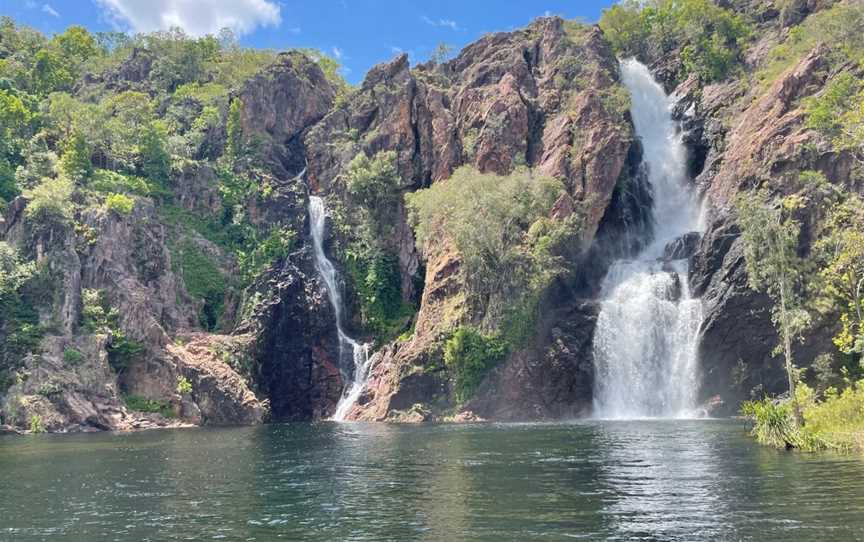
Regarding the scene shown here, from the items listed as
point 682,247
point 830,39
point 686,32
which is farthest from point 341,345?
point 686,32

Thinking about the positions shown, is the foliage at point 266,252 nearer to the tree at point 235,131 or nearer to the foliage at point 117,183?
the foliage at point 117,183

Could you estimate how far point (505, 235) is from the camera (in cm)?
7400

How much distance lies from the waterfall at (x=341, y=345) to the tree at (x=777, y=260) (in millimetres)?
38764

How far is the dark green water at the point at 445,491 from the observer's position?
19953mm

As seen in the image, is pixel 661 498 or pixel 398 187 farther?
pixel 398 187

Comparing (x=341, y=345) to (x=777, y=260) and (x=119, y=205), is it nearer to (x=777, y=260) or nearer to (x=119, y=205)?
(x=119, y=205)

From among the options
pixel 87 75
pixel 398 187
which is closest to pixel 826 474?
pixel 398 187

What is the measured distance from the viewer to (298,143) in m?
105

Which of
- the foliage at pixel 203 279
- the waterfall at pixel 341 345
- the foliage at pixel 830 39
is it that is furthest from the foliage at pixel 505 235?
the foliage at pixel 830 39

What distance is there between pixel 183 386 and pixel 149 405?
3479 mm

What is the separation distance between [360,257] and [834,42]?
54.4 metres

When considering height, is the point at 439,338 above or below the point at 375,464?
above

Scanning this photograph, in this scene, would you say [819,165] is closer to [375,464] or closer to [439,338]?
[439,338]

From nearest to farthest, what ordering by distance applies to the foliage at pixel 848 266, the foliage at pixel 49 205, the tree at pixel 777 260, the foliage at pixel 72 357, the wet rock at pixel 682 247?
the foliage at pixel 848 266
the tree at pixel 777 260
the foliage at pixel 72 357
the wet rock at pixel 682 247
the foliage at pixel 49 205
